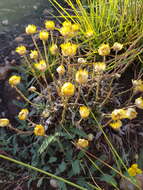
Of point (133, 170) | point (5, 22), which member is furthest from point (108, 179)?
point (5, 22)

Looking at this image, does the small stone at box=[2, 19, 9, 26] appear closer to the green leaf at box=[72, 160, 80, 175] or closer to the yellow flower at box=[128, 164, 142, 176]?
the green leaf at box=[72, 160, 80, 175]

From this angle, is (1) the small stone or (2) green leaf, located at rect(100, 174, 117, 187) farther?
(1) the small stone

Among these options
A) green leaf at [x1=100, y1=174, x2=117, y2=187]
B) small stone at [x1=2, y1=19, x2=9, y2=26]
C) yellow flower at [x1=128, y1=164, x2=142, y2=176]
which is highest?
small stone at [x1=2, y1=19, x2=9, y2=26]

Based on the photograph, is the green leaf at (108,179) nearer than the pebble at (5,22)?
Yes

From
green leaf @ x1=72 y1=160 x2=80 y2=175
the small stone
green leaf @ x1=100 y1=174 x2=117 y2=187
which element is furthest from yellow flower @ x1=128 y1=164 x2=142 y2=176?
the small stone

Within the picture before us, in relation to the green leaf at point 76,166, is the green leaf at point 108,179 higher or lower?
lower

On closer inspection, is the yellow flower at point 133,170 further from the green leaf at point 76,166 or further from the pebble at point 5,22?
the pebble at point 5,22

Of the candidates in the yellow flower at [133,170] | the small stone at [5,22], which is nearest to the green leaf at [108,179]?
the yellow flower at [133,170]

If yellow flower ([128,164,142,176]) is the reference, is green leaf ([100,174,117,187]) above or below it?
below

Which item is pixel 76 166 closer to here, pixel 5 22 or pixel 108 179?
pixel 108 179

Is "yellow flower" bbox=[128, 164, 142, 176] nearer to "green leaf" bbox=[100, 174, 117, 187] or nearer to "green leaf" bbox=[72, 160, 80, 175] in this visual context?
"green leaf" bbox=[100, 174, 117, 187]

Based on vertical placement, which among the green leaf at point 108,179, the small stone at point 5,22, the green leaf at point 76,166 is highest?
the small stone at point 5,22
